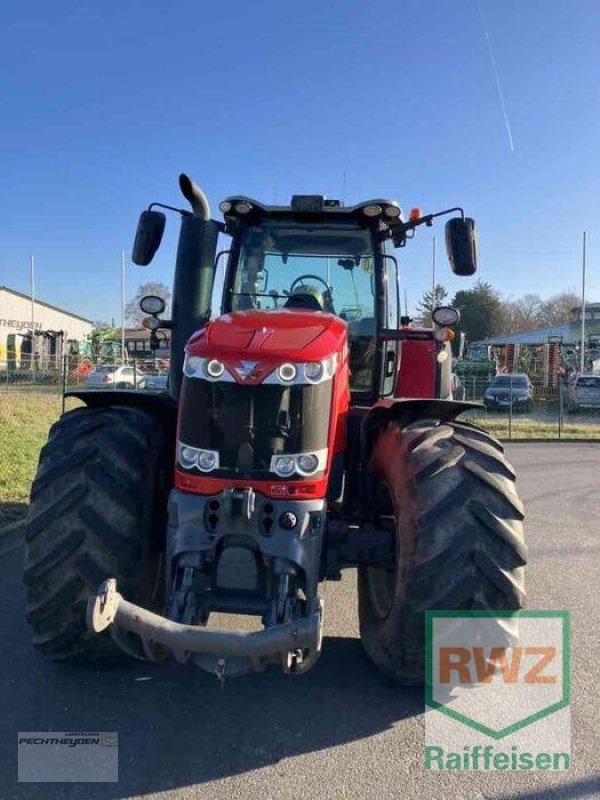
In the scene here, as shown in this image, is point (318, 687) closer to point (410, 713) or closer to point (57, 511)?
point (410, 713)

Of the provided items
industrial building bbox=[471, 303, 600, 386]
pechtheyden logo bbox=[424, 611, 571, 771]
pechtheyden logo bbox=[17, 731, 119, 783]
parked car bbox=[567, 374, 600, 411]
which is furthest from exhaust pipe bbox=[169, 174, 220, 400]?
industrial building bbox=[471, 303, 600, 386]

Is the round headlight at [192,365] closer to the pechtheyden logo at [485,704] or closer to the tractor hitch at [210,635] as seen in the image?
the tractor hitch at [210,635]

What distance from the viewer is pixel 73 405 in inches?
744

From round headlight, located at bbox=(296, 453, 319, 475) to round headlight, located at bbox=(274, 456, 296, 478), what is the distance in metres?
0.03

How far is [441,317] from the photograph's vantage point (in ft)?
16.0

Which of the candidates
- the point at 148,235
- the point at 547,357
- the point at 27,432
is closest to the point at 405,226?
the point at 148,235

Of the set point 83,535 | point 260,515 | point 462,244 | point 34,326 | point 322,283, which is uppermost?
point 34,326

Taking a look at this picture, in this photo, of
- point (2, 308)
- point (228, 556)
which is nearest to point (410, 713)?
point (228, 556)

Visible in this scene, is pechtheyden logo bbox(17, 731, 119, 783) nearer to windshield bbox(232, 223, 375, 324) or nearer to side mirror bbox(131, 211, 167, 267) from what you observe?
windshield bbox(232, 223, 375, 324)

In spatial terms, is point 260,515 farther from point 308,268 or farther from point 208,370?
point 308,268

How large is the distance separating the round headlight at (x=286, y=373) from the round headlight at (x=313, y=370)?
7 centimetres

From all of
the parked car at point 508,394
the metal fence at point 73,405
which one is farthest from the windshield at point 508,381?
the metal fence at point 73,405

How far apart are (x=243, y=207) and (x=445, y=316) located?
63.5 inches

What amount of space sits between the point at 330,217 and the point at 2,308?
2001 inches
